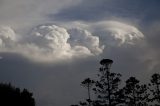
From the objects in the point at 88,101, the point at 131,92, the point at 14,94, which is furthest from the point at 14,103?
the point at 131,92

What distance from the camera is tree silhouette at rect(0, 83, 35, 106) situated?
60.5m

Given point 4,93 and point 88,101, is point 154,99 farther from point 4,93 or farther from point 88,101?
point 4,93

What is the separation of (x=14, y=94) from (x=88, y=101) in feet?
48.0

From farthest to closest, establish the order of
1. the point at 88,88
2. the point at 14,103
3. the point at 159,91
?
the point at 88,88, the point at 159,91, the point at 14,103

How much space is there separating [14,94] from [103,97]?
51.0 ft

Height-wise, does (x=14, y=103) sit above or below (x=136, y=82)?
below

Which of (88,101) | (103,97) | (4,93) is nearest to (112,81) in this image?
(103,97)

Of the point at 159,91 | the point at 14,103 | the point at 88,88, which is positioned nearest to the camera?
the point at 14,103

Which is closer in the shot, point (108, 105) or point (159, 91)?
point (108, 105)

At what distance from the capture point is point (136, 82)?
70.4m

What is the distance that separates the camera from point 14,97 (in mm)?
61688

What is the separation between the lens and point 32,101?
64.2 meters

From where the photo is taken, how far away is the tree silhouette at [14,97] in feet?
199

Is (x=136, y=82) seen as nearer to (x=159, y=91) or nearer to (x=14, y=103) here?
(x=159, y=91)
